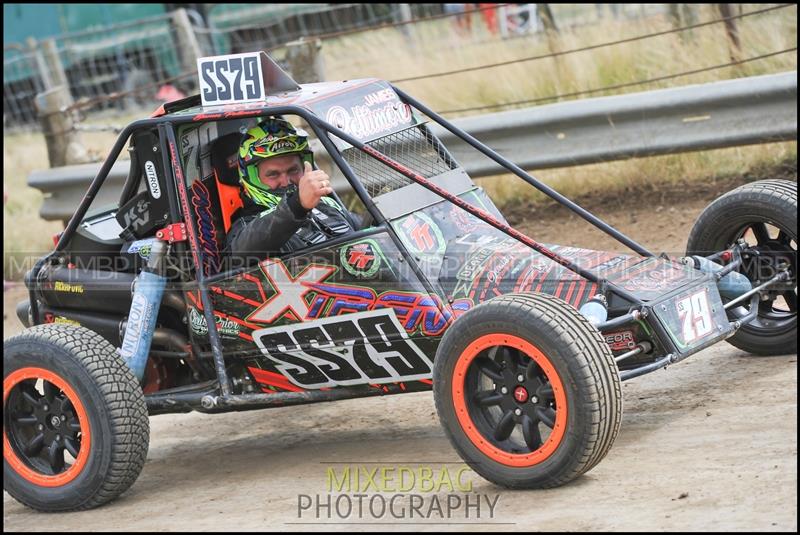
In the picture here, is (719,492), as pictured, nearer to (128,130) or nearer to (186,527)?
(186,527)

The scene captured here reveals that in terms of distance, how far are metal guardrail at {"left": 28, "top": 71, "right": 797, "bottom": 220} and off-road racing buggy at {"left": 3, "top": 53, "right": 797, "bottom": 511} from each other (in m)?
2.41

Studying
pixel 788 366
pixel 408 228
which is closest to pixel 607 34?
pixel 788 366

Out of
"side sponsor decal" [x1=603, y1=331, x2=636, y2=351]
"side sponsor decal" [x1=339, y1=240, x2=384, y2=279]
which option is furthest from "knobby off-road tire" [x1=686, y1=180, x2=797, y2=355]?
"side sponsor decal" [x1=339, y1=240, x2=384, y2=279]

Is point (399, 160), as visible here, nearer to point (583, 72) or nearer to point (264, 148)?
point (264, 148)

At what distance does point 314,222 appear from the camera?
5.10m

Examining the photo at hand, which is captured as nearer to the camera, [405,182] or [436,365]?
[436,365]

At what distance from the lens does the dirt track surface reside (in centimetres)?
390

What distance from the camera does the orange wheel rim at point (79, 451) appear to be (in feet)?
15.6

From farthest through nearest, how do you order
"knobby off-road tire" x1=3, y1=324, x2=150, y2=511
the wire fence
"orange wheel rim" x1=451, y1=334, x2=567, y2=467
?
the wire fence → "knobby off-road tire" x1=3, y1=324, x2=150, y2=511 → "orange wheel rim" x1=451, y1=334, x2=567, y2=467

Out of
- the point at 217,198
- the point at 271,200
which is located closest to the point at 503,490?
the point at 271,200

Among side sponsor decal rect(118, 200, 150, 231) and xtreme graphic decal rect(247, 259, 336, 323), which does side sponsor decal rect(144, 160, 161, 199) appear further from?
xtreme graphic decal rect(247, 259, 336, 323)

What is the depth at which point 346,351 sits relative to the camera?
4.79m

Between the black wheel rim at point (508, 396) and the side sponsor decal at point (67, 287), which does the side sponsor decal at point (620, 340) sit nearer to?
the black wheel rim at point (508, 396)

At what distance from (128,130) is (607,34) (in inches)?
249
